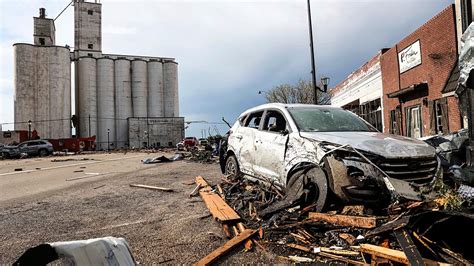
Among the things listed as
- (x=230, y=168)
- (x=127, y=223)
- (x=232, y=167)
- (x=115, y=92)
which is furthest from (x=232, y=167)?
(x=115, y=92)

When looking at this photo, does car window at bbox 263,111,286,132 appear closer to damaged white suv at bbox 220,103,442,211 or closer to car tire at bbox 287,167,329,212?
damaged white suv at bbox 220,103,442,211

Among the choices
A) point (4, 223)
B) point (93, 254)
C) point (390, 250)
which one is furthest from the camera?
point (4, 223)

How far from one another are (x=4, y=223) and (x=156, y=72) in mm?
58688

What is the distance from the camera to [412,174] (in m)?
4.25

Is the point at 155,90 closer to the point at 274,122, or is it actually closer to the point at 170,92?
the point at 170,92

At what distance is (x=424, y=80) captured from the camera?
47.0ft

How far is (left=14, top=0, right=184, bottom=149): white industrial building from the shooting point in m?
50.7

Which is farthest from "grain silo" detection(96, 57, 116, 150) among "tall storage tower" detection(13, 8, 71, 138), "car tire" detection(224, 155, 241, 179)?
"car tire" detection(224, 155, 241, 179)

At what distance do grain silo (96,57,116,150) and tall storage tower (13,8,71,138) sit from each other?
218 inches

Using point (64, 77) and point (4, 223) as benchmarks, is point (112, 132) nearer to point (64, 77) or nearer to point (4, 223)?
point (64, 77)

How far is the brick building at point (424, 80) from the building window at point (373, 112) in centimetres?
→ 122

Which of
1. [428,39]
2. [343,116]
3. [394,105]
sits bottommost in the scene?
[343,116]

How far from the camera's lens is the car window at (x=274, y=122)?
6.14 meters

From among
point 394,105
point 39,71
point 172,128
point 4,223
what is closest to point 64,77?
point 39,71
